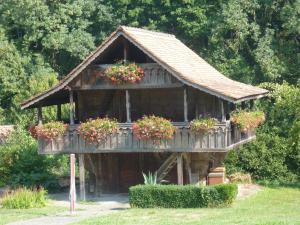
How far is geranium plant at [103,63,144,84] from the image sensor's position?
28812 mm

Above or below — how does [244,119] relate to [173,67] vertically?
below

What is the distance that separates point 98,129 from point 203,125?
13.7ft

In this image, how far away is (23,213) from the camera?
26.6 m

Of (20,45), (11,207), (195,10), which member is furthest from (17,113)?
(11,207)

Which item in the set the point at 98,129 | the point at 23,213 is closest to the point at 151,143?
the point at 98,129

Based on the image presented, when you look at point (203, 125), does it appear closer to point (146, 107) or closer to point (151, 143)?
point (151, 143)

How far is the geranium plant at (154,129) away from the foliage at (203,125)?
83 centimetres

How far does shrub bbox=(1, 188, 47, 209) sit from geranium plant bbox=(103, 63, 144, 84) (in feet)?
17.6

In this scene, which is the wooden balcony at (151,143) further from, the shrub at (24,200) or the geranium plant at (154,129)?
the shrub at (24,200)

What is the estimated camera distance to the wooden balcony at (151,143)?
2797 centimetres

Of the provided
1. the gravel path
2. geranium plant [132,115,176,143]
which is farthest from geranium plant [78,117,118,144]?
the gravel path

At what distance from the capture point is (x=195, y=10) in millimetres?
48219

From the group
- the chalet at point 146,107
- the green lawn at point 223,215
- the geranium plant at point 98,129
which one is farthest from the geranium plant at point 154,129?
the green lawn at point 223,215

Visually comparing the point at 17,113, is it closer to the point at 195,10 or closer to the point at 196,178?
the point at 195,10
